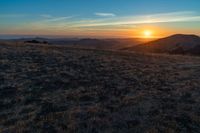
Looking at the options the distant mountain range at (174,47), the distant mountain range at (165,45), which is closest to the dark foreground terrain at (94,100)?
the distant mountain range at (165,45)

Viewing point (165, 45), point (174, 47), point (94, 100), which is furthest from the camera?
point (165, 45)

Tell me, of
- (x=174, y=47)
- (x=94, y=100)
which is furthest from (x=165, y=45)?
(x=94, y=100)

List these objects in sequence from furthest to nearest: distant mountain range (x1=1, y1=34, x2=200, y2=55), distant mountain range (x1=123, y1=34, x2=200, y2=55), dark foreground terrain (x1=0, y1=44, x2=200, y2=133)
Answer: distant mountain range (x1=123, y1=34, x2=200, y2=55) → distant mountain range (x1=1, y1=34, x2=200, y2=55) → dark foreground terrain (x1=0, y1=44, x2=200, y2=133)

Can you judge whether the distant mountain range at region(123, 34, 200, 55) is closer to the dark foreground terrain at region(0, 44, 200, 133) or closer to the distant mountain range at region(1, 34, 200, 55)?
the distant mountain range at region(1, 34, 200, 55)

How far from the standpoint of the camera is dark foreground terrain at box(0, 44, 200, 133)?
21.0ft

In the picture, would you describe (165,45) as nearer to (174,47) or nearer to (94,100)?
(174,47)

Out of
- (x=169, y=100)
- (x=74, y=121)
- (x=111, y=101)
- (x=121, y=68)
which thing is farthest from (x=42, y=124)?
(x=121, y=68)

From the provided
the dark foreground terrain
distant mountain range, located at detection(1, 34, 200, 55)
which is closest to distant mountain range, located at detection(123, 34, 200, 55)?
distant mountain range, located at detection(1, 34, 200, 55)

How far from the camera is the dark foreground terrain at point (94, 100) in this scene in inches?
252

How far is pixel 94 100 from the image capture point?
843cm

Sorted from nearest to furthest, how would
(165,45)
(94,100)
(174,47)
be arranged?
1. (94,100)
2. (174,47)
3. (165,45)

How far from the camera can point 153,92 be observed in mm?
9539

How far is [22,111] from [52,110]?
2.93ft

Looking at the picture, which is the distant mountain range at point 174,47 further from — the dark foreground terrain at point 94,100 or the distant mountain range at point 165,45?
the dark foreground terrain at point 94,100
